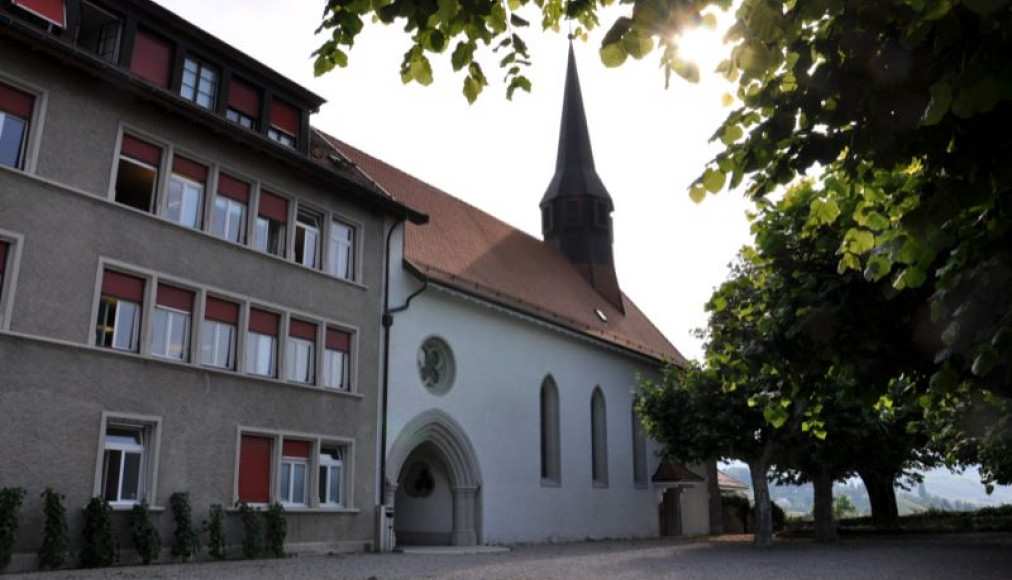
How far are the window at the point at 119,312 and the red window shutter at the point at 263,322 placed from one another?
8.52 feet

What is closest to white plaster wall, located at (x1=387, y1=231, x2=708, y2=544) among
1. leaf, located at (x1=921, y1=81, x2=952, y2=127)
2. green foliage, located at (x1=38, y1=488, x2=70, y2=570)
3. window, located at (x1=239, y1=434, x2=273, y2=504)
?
window, located at (x1=239, y1=434, x2=273, y2=504)

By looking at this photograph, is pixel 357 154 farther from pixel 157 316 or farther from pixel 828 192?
pixel 828 192

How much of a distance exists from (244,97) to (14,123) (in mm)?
5457

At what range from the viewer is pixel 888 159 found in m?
4.03

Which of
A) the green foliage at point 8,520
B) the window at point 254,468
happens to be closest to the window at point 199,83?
the window at point 254,468

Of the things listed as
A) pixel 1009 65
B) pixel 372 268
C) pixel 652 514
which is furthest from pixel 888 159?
pixel 652 514

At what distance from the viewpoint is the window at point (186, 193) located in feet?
54.0

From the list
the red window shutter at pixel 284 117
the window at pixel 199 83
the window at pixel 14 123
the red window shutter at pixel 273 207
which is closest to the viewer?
the window at pixel 14 123

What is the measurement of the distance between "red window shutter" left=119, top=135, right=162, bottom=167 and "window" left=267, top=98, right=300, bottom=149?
10.3 feet

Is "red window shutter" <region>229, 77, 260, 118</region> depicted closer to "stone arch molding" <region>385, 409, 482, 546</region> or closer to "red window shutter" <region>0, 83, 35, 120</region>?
"red window shutter" <region>0, 83, 35, 120</region>

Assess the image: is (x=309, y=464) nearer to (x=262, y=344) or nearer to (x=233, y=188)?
(x=262, y=344)

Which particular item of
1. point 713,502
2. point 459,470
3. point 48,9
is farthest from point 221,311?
point 713,502

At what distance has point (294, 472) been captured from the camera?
17875 millimetres

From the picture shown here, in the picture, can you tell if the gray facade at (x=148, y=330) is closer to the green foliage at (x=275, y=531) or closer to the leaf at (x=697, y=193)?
the green foliage at (x=275, y=531)
